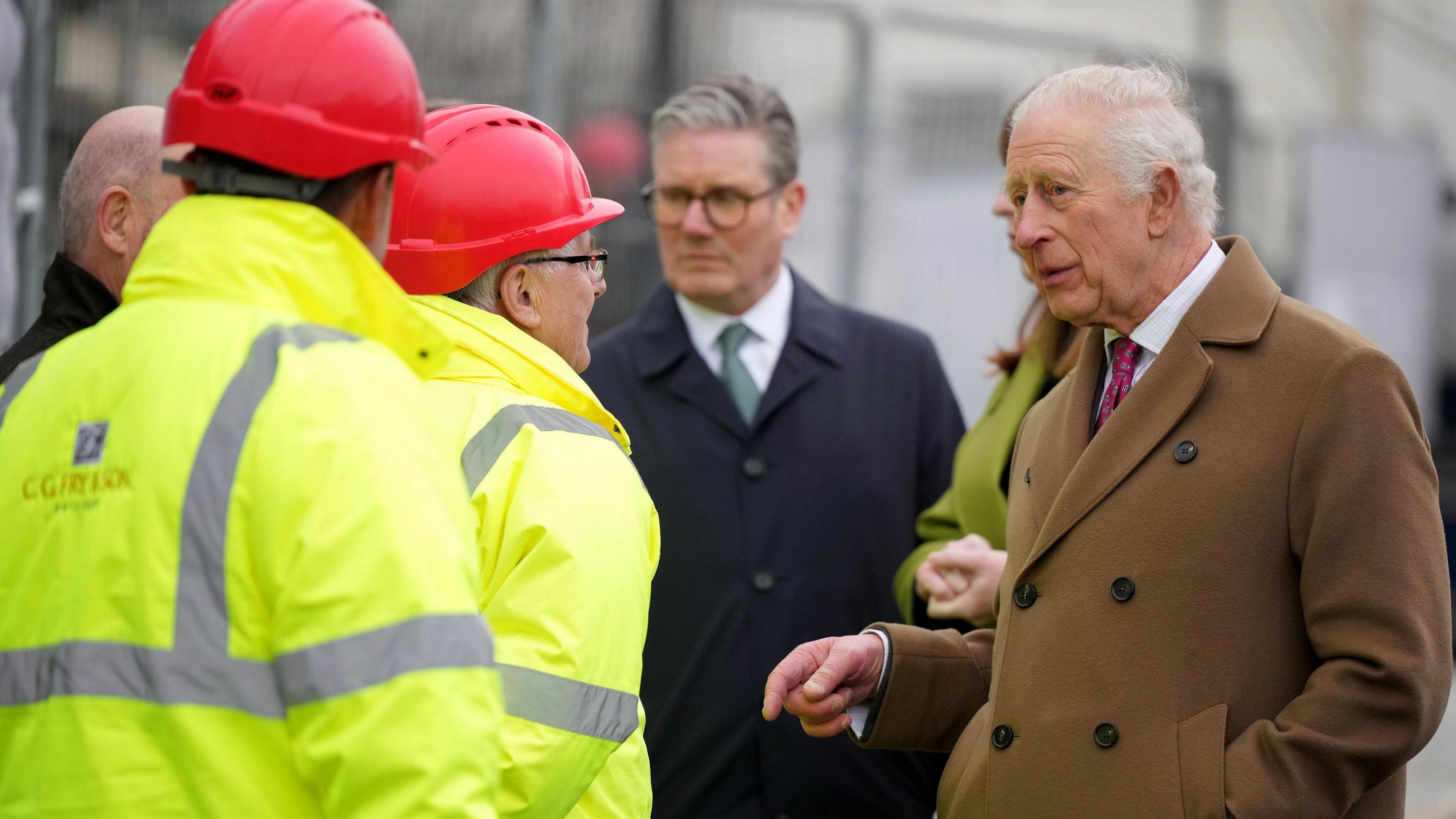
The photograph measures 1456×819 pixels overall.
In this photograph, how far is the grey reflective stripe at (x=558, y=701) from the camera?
1.87 metres

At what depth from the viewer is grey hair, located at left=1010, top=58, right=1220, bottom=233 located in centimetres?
244

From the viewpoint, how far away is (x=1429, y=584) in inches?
84.7

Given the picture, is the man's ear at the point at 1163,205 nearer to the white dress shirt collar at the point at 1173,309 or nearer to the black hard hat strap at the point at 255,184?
the white dress shirt collar at the point at 1173,309

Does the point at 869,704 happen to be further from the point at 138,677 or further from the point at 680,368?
the point at 138,677

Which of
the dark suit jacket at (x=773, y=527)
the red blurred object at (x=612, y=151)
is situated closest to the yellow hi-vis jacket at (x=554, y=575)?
the dark suit jacket at (x=773, y=527)

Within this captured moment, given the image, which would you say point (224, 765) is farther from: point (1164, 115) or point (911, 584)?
point (911, 584)

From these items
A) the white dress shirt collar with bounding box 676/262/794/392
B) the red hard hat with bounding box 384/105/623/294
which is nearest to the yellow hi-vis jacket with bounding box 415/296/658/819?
the red hard hat with bounding box 384/105/623/294

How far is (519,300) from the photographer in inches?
92.9

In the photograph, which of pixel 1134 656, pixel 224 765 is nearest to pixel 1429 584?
pixel 1134 656

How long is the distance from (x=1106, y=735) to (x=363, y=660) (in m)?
1.25

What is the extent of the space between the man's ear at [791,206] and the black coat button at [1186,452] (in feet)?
5.56

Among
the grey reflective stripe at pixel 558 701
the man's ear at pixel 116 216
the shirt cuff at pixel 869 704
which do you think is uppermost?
the man's ear at pixel 116 216

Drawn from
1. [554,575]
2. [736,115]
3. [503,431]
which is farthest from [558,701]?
[736,115]

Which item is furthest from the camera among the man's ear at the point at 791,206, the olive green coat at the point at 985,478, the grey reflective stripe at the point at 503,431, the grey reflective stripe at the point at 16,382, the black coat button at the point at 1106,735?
the man's ear at the point at 791,206
